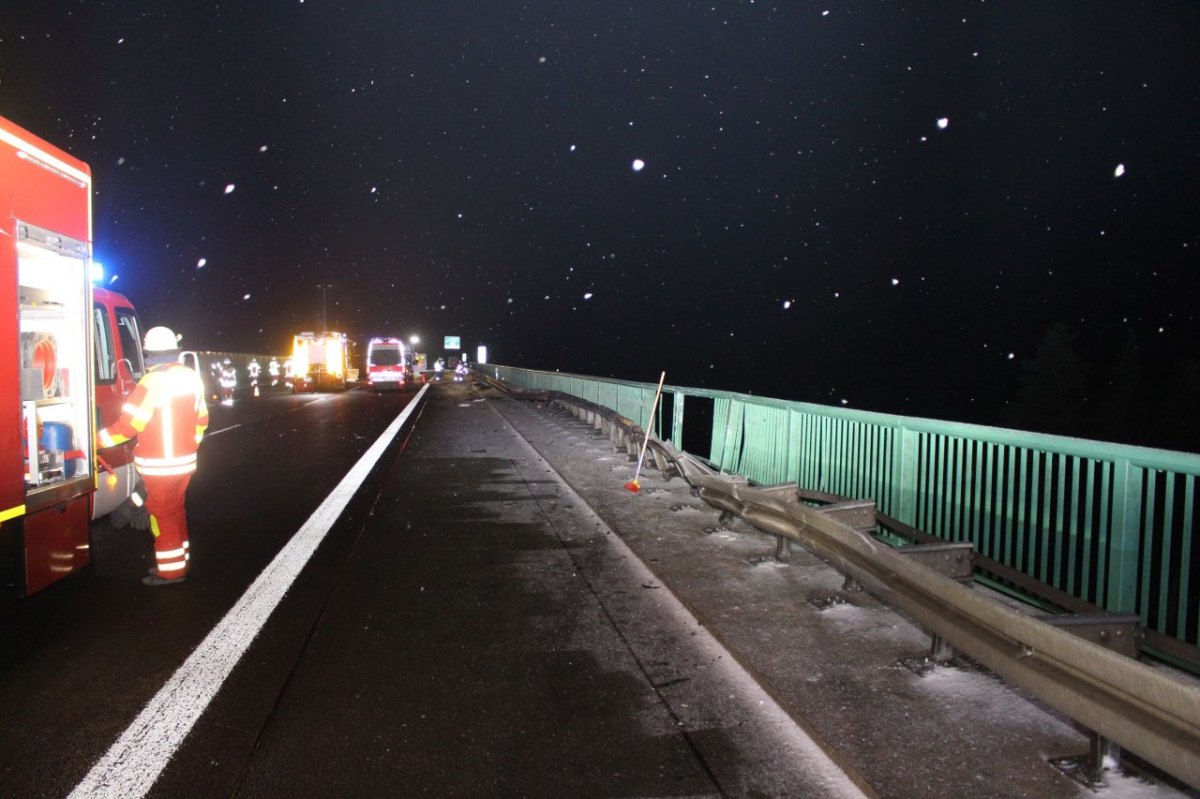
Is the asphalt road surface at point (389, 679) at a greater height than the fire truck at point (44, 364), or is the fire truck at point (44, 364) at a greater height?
the fire truck at point (44, 364)

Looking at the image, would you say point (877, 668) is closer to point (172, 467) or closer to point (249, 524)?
point (172, 467)

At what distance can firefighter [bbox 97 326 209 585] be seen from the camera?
21.2ft

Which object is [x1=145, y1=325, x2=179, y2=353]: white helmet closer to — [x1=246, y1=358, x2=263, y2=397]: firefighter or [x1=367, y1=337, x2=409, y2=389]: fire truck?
[x1=246, y1=358, x2=263, y2=397]: firefighter

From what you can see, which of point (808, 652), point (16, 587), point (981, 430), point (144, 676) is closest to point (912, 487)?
point (981, 430)

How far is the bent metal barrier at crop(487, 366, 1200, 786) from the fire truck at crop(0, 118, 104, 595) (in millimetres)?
5018

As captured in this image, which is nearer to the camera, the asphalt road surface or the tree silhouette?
the asphalt road surface

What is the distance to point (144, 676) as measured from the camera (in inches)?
185

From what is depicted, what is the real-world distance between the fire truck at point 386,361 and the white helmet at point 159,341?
39272mm

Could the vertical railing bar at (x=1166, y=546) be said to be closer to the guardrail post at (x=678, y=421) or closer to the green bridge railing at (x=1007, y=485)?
the green bridge railing at (x=1007, y=485)

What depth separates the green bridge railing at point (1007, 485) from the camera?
4379mm

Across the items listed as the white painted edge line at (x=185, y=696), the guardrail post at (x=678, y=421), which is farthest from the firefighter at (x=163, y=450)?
the guardrail post at (x=678, y=421)

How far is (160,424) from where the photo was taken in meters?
6.61

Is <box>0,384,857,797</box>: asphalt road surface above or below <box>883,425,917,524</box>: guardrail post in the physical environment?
below

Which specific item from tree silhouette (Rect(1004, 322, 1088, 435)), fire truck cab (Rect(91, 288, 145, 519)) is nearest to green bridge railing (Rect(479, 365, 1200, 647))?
fire truck cab (Rect(91, 288, 145, 519))
